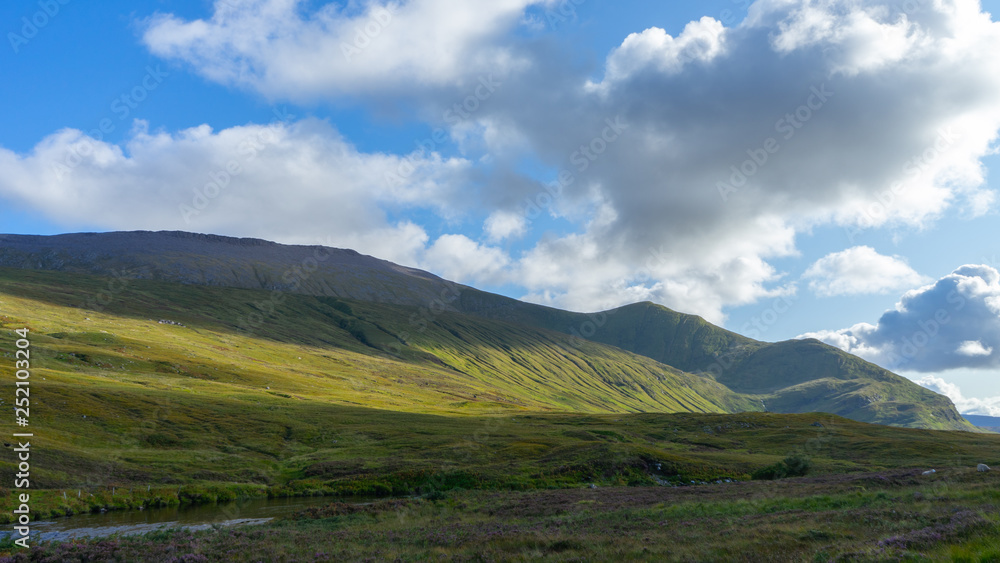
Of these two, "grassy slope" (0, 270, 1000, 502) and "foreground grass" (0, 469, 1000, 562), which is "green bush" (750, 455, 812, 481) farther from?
"foreground grass" (0, 469, 1000, 562)

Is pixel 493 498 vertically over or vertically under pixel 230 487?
over

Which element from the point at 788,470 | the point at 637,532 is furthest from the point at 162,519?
the point at 788,470

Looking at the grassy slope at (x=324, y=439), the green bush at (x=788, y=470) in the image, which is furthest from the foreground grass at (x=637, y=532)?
the grassy slope at (x=324, y=439)

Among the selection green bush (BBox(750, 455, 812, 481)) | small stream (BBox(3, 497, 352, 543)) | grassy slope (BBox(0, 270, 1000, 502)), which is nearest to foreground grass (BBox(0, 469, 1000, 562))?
small stream (BBox(3, 497, 352, 543))

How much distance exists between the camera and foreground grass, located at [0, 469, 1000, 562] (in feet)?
54.6

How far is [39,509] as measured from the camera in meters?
38.8

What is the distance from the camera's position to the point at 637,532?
966 inches

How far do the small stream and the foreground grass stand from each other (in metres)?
5.75

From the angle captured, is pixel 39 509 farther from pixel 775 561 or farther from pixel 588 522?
pixel 775 561

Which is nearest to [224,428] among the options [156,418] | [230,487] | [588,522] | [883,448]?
[156,418]

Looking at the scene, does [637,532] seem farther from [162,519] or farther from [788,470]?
[788,470]

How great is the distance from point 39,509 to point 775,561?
167 feet

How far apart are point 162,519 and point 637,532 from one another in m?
37.5

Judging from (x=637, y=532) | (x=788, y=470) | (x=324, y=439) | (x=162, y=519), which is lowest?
(x=324, y=439)
